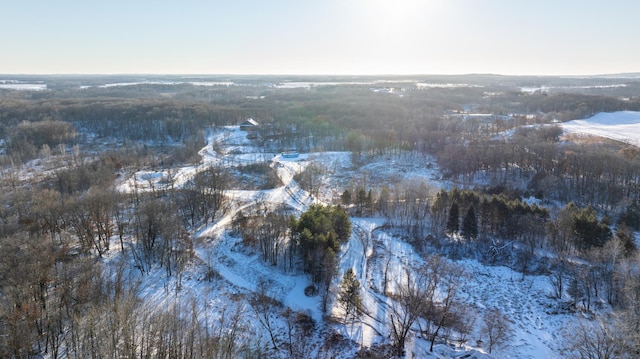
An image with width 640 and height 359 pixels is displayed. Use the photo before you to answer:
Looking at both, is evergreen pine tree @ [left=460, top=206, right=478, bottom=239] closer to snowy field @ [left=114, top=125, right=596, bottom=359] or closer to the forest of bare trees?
the forest of bare trees

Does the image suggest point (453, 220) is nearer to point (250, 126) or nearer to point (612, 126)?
point (250, 126)

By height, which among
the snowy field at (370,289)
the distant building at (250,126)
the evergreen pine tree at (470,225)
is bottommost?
the snowy field at (370,289)

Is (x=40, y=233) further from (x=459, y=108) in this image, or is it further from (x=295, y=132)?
(x=459, y=108)

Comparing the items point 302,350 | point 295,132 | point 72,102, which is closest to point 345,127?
point 295,132

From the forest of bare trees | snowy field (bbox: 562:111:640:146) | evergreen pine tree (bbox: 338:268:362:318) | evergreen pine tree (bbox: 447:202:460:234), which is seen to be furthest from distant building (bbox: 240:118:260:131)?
snowy field (bbox: 562:111:640:146)

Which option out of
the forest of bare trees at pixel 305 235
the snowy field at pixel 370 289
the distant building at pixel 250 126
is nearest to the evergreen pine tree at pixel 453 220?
the forest of bare trees at pixel 305 235

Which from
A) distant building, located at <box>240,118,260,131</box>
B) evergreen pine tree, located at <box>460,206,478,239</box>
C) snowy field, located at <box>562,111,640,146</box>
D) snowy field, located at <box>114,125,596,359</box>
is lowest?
snowy field, located at <box>114,125,596,359</box>

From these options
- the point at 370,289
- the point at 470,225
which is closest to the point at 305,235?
the point at 370,289

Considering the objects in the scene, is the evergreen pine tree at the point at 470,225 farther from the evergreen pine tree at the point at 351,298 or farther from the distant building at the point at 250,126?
the distant building at the point at 250,126

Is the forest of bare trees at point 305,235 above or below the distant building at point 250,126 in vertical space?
below
